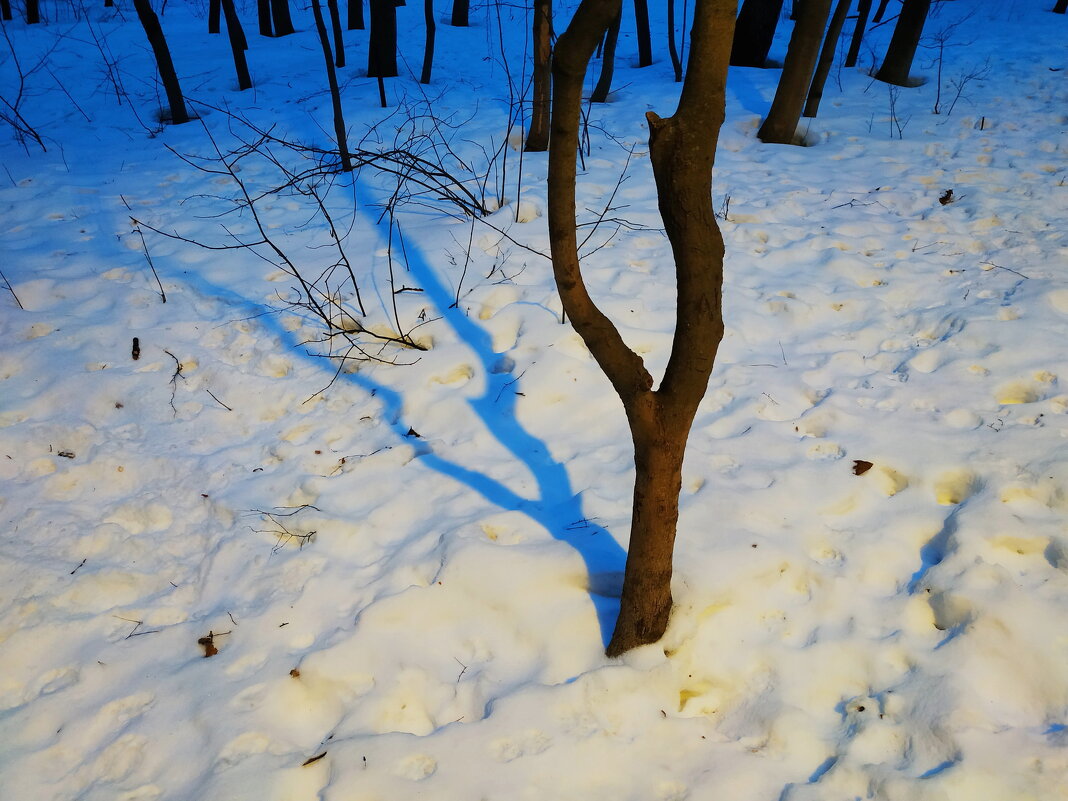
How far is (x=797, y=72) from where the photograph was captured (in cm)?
602

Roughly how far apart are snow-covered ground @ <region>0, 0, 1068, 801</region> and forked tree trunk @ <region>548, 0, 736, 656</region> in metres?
0.29

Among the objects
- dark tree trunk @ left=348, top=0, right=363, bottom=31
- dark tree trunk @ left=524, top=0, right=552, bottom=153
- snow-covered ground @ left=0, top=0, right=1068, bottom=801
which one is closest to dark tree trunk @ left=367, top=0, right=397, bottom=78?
dark tree trunk @ left=524, top=0, right=552, bottom=153

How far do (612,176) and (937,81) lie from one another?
14.1 ft

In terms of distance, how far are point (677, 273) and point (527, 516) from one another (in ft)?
4.24

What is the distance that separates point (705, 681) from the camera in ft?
6.53

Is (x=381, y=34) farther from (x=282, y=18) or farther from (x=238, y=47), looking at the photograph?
(x=282, y=18)

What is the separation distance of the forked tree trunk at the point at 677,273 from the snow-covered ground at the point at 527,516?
29 cm

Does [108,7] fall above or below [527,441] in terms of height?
above

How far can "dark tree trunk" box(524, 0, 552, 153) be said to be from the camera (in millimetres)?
5281

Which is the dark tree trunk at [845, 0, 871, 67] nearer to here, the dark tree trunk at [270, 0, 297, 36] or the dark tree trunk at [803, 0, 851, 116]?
the dark tree trunk at [803, 0, 851, 116]

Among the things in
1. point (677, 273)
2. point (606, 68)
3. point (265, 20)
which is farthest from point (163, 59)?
point (677, 273)

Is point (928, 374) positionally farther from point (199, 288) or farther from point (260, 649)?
point (199, 288)

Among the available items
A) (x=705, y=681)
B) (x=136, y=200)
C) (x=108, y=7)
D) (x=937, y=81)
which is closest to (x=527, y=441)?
(x=705, y=681)

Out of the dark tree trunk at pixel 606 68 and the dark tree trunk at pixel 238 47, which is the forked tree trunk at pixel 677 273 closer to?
the dark tree trunk at pixel 606 68
